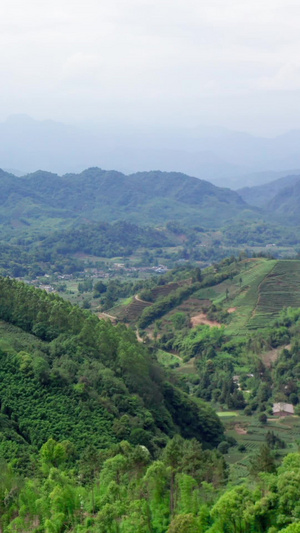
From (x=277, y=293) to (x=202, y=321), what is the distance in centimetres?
698

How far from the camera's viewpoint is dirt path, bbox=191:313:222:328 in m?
57.3

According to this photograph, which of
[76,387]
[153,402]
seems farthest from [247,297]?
[76,387]

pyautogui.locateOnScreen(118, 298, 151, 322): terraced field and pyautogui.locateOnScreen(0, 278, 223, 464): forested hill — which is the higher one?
pyautogui.locateOnScreen(0, 278, 223, 464): forested hill

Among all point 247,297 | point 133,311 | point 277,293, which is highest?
point 277,293

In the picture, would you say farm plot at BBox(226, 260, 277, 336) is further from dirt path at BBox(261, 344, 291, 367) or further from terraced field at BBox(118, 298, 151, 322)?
terraced field at BBox(118, 298, 151, 322)

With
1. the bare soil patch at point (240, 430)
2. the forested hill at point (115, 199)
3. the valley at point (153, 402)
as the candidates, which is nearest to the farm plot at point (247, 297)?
the valley at point (153, 402)

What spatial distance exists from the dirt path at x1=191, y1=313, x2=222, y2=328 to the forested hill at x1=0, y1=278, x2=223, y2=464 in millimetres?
18411

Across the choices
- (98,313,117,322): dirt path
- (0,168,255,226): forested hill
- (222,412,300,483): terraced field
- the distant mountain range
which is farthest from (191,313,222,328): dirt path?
(0,168,255,226): forested hill

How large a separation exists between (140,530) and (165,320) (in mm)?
42193

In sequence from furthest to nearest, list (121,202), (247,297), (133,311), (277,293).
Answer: (121,202)
(133,311)
(247,297)
(277,293)

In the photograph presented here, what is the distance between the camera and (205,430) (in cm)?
3359

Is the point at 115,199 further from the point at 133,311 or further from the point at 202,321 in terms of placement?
the point at 202,321

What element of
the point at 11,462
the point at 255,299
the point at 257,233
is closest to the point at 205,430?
the point at 11,462

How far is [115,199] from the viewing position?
169250 millimetres
